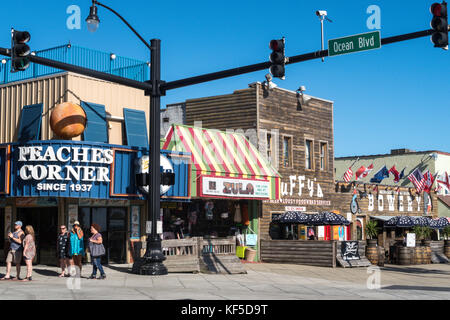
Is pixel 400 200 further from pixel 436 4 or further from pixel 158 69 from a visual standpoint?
pixel 436 4

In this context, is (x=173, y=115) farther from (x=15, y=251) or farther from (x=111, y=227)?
(x=15, y=251)

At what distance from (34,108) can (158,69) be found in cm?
619

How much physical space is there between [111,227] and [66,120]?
4494 mm

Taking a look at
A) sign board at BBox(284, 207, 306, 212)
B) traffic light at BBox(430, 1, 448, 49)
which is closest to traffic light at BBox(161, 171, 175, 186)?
traffic light at BBox(430, 1, 448, 49)

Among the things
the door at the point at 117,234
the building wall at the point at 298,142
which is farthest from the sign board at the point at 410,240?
the door at the point at 117,234

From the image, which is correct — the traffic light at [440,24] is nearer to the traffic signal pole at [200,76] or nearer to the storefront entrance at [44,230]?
the traffic signal pole at [200,76]

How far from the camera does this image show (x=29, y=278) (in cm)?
1714

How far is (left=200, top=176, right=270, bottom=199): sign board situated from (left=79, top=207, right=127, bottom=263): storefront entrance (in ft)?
10.6

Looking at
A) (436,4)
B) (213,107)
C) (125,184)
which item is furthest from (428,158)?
(436,4)

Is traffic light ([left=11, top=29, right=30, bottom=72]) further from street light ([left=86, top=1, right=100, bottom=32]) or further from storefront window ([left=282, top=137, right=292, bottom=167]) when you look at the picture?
storefront window ([left=282, top=137, right=292, bottom=167])

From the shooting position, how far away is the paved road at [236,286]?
1409 cm

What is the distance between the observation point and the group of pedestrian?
1720cm

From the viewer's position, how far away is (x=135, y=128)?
23.6 metres
